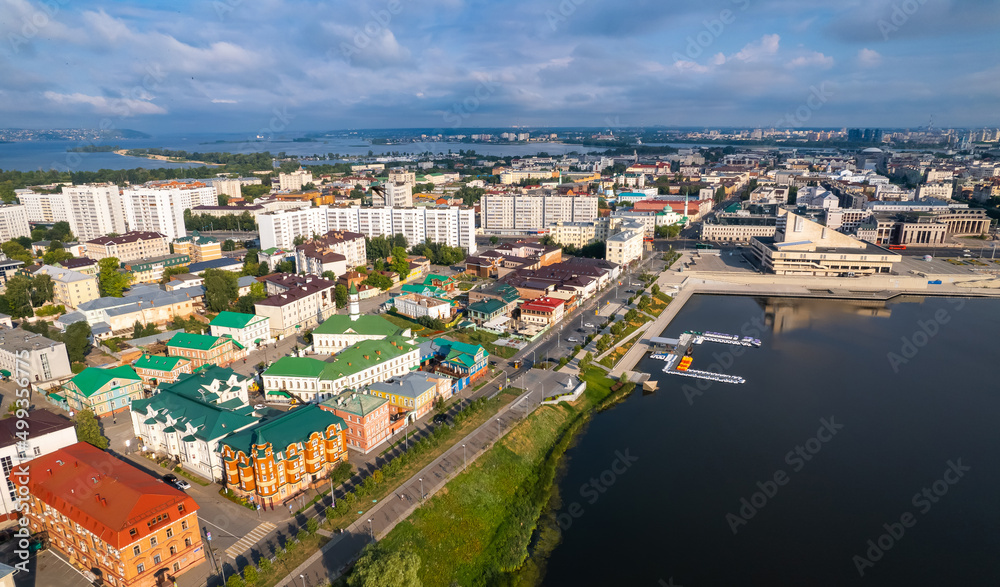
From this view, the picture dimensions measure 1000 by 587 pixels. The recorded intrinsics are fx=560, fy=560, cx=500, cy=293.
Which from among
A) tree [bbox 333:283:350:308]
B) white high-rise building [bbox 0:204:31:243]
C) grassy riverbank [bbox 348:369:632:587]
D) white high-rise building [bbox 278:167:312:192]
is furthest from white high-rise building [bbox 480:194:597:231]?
white high-rise building [bbox 0:204:31:243]

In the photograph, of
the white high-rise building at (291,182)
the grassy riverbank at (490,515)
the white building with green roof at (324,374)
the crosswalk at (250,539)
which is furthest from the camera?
the white high-rise building at (291,182)

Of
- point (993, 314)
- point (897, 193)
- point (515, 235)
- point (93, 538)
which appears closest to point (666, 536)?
point (93, 538)

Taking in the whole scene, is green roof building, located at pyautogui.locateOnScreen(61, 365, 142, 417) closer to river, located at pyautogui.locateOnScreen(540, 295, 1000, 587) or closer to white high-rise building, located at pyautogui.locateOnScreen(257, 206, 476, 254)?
river, located at pyautogui.locateOnScreen(540, 295, 1000, 587)

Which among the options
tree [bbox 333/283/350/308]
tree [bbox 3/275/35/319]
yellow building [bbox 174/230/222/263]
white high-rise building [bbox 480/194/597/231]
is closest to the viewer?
tree [bbox 3/275/35/319]

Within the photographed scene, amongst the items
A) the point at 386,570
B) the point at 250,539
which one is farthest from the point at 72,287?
the point at 386,570

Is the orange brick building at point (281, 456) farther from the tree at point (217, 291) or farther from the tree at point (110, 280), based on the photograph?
the tree at point (110, 280)

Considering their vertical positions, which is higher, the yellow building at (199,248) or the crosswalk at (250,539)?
the yellow building at (199,248)

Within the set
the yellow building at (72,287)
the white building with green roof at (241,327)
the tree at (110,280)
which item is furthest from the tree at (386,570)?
the yellow building at (72,287)
